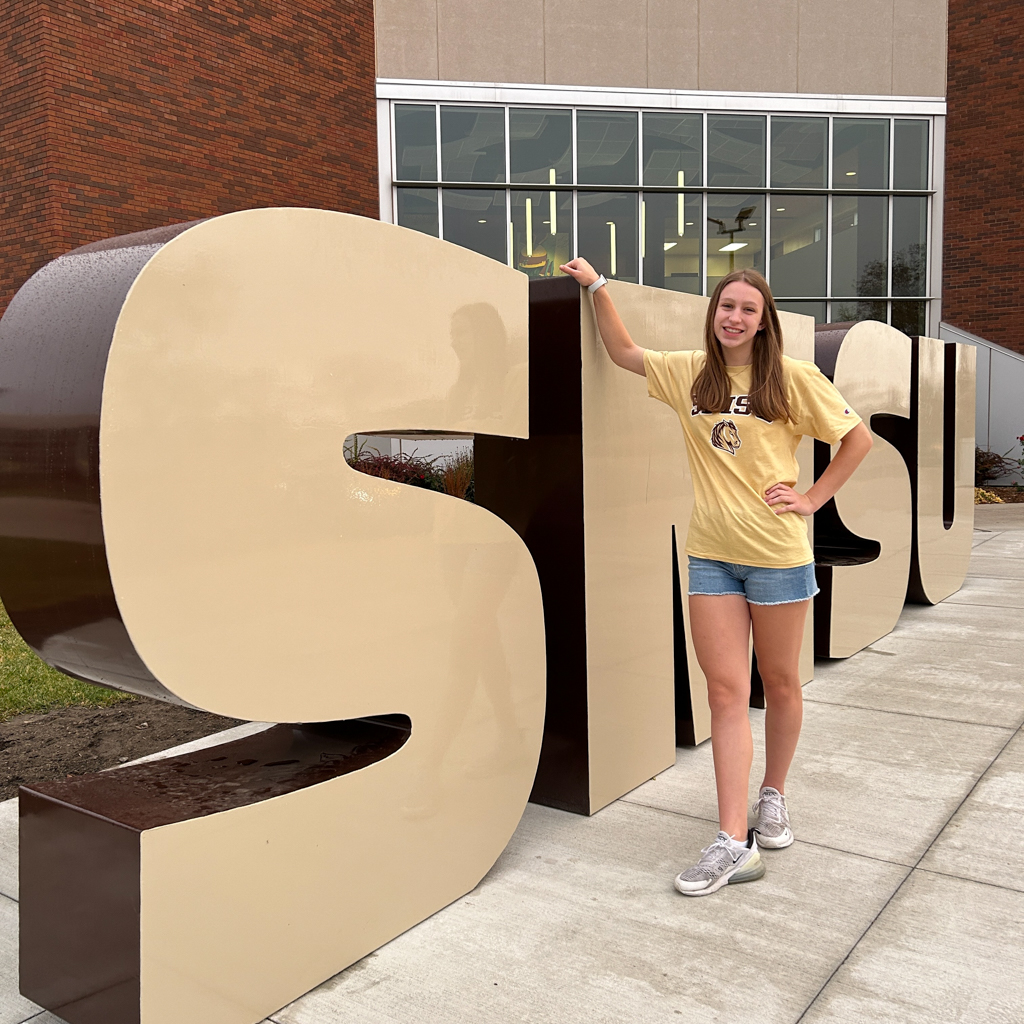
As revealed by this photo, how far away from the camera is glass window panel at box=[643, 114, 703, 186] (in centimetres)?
1850

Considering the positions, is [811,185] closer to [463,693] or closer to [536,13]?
[536,13]

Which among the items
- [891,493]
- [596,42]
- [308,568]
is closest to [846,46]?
[596,42]

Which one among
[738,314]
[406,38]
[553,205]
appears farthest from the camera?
[553,205]

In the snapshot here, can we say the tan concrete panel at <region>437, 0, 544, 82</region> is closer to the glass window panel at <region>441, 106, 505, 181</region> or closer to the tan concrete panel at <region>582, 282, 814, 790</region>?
the glass window panel at <region>441, 106, 505, 181</region>

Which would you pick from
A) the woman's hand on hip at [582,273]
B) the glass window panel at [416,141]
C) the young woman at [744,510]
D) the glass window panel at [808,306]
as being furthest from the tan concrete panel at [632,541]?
the glass window panel at [808,306]

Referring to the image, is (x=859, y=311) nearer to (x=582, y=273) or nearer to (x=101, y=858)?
(x=582, y=273)

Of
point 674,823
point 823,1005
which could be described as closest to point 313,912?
point 823,1005

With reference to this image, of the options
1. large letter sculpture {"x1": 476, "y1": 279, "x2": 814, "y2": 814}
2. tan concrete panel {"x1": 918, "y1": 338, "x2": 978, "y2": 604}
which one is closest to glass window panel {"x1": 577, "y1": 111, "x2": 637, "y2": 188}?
tan concrete panel {"x1": 918, "y1": 338, "x2": 978, "y2": 604}

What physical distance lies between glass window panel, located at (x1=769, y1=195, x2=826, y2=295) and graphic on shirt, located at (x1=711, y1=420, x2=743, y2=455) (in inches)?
665

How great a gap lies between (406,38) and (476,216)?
3.26 meters

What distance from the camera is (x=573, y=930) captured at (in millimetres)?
3037

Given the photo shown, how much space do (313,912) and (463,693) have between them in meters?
0.82

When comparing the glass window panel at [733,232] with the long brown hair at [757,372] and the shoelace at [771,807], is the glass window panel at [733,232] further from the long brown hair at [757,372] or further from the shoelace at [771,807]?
the shoelace at [771,807]

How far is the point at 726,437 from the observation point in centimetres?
337
